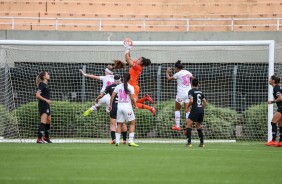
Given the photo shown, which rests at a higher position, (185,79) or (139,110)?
(185,79)

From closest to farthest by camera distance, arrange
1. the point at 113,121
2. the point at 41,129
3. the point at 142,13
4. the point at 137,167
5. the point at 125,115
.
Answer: the point at 137,167, the point at 125,115, the point at 41,129, the point at 113,121, the point at 142,13

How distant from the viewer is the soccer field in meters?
9.57

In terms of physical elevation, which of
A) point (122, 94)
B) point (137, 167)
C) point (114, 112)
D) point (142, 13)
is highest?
point (142, 13)

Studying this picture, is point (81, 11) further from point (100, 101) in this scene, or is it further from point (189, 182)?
point (189, 182)

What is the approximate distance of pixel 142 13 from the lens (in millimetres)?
36281

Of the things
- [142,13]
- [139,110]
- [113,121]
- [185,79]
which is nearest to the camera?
[113,121]

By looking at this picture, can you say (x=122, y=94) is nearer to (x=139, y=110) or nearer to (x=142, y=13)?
(x=139, y=110)

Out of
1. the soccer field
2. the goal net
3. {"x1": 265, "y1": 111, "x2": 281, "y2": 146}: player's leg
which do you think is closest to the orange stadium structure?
the goal net

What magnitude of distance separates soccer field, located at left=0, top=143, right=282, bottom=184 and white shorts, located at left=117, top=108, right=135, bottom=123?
2.04 metres

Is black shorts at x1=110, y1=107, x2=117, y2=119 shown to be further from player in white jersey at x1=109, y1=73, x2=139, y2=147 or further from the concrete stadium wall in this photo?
the concrete stadium wall

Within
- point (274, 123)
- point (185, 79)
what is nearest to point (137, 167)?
point (274, 123)

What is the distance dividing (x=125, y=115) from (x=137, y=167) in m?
6.06

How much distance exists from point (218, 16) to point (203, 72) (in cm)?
1006

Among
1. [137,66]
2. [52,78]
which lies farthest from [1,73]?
[137,66]
